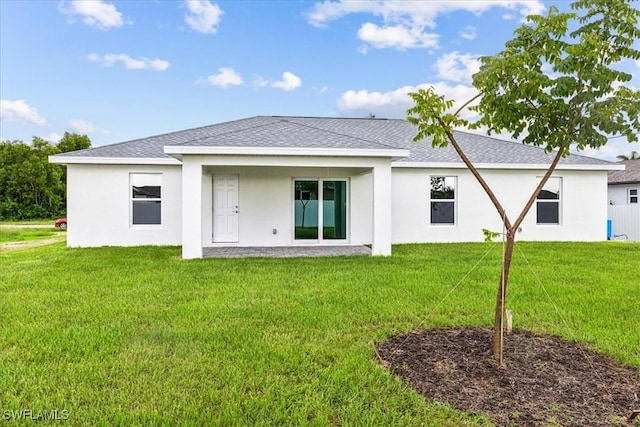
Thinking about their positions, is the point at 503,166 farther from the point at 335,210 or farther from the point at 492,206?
the point at 335,210

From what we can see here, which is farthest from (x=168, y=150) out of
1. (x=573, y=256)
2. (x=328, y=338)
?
(x=573, y=256)

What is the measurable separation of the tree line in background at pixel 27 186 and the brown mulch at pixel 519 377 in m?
40.8

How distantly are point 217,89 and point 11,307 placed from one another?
16.5m

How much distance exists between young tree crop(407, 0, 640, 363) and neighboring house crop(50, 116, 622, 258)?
727 centimetres

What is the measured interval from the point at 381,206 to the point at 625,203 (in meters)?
21.1

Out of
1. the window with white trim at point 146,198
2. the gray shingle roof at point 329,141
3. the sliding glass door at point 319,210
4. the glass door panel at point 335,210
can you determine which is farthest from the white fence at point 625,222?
the window with white trim at point 146,198

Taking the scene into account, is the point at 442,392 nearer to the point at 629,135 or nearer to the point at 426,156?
the point at 629,135

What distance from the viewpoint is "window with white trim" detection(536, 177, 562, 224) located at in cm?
1521

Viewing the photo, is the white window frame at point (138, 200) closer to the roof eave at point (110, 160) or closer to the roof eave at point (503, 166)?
the roof eave at point (110, 160)

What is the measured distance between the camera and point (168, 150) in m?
10.3

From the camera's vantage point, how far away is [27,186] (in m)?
36.9

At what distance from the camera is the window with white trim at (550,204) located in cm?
1521

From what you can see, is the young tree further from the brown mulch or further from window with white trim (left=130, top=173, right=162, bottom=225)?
window with white trim (left=130, top=173, right=162, bottom=225)

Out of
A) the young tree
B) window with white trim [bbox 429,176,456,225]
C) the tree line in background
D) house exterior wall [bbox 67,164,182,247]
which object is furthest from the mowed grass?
the tree line in background
